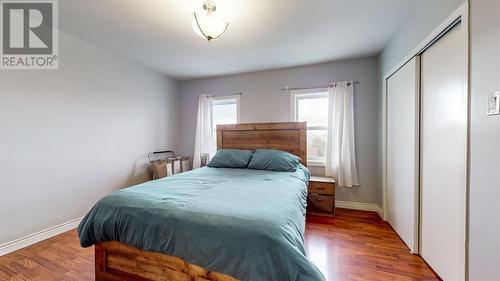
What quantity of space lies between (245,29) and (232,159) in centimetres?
174

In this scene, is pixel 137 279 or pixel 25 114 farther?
pixel 25 114

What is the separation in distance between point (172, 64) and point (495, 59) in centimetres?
370

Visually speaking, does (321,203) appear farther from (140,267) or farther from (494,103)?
(140,267)

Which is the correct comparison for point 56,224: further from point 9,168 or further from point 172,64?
point 172,64

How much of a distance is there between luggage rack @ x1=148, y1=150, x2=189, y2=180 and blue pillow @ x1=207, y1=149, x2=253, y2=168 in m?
0.94

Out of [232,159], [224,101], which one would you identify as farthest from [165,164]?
[224,101]

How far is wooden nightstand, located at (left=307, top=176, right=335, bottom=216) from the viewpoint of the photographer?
3035 mm

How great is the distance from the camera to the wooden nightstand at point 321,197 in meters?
3.04

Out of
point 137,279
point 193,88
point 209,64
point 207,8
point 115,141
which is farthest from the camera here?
point 193,88

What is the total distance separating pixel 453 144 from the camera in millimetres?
1508

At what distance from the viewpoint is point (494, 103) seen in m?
1.05

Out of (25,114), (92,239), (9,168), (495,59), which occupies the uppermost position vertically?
(495,59)

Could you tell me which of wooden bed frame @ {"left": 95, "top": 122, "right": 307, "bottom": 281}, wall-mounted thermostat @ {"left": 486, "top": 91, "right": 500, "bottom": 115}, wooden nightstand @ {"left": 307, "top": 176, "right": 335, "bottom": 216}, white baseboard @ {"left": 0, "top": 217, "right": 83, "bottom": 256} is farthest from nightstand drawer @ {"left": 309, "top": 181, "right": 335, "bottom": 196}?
white baseboard @ {"left": 0, "top": 217, "right": 83, "bottom": 256}

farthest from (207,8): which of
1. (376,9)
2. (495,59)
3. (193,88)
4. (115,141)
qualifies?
(193,88)
